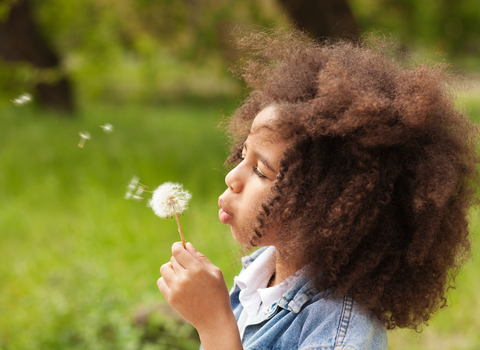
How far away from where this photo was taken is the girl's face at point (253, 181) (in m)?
1.26

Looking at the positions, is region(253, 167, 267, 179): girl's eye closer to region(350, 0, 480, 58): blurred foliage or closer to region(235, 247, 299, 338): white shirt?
region(235, 247, 299, 338): white shirt

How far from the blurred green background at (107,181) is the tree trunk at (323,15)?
2 cm

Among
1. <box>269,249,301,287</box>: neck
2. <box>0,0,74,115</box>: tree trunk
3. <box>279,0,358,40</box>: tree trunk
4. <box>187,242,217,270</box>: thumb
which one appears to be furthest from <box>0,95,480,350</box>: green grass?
<box>279,0,358,40</box>: tree trunk

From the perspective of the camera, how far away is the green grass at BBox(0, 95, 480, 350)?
2.70m

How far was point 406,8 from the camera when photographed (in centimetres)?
962

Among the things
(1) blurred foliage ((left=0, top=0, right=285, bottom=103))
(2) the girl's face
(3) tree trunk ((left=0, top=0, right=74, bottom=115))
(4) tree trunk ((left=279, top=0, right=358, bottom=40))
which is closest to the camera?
(2) the girl's face

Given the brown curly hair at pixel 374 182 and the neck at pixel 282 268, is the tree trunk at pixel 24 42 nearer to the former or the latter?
the neck at pixel 282 268

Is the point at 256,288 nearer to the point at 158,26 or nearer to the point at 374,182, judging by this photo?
the point at 374,182

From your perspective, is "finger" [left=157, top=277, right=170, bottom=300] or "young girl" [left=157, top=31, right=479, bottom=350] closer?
"young girl" [left=157, top=31, right=479, bottom=350]

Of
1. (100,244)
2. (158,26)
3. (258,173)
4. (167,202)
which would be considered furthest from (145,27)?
(258,173)

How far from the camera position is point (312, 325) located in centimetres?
120

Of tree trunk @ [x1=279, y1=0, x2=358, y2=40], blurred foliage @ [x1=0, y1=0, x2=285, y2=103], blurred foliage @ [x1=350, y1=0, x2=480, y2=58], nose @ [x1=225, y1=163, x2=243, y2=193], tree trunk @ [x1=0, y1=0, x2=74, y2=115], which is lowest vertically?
tree trunk @ [x1=0, y1=0, x2=74, y2=115]

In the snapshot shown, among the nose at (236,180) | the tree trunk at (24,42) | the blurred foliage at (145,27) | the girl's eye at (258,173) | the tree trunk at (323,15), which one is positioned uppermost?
the tree trunk at (323,15)

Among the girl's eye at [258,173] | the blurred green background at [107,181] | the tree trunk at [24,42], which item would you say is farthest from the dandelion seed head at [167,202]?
the tree trunk at [24,42]
